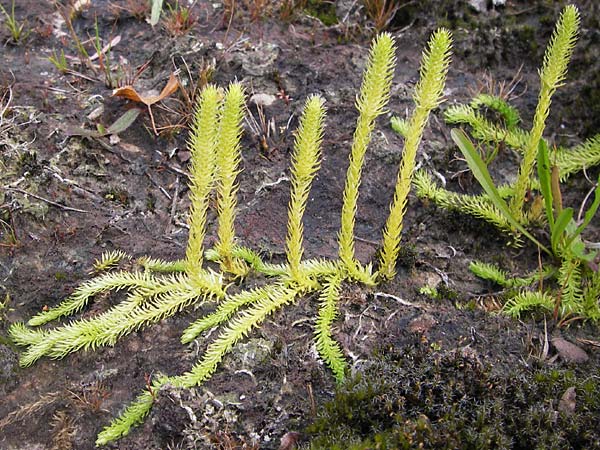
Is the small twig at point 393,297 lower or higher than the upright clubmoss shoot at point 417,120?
lower

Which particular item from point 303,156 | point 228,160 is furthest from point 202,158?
point 303,156

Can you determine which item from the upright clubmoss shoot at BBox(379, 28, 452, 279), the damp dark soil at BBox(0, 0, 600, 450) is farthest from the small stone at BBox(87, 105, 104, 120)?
the upright clubmoss shoot at BBox(379, 28, 452, 279)

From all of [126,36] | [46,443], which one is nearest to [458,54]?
[126,36]

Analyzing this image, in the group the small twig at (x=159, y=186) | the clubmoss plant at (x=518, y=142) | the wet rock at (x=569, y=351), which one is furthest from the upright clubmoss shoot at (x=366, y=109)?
the small twig at (x=159, y=186)

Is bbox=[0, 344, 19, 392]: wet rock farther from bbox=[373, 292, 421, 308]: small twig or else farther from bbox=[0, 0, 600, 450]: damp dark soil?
bbox=[373, 292, 421, 308]: small twig

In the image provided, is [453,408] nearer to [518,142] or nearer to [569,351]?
[569,351]

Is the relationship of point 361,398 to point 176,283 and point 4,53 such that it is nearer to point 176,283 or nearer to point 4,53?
point 176,283

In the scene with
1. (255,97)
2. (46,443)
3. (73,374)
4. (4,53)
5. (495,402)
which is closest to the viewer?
(495,402)

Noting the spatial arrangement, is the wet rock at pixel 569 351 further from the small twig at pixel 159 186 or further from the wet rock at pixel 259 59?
the wet rock at pixel 259 59
